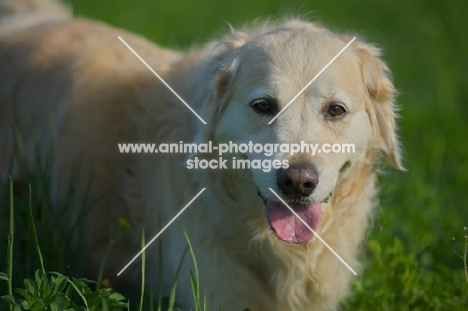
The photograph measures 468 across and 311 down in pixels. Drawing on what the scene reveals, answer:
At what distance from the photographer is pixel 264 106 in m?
3.34

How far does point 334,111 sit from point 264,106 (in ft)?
1.03

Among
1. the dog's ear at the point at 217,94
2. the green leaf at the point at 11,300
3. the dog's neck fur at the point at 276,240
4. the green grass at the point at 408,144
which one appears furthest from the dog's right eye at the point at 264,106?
the green leaf at the point at 11,300

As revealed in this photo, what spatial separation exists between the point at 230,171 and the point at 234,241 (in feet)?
1.19

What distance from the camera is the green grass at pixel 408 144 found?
149 inches

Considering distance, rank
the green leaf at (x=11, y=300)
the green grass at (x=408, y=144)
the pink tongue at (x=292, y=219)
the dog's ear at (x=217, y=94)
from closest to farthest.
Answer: the green leaf at (x=11, y=300)
the pink tongue at (x=292, y=219)
the dog's ear at (x=217, y=94)
the green grass at (x=408, y=144)

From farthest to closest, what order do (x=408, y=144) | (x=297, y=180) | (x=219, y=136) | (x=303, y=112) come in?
(x=408, y=144)
(x=219, y=136)
(x=303, y=112)
(x=297, y=180)

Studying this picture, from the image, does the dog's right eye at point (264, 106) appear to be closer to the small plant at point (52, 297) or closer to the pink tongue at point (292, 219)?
the pink tongue at point (292, 219)

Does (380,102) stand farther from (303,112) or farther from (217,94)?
(217,94)

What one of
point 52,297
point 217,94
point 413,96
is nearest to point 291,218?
point 217,94

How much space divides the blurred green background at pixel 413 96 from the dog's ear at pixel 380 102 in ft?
1.21

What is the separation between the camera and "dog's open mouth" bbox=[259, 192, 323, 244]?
328cm

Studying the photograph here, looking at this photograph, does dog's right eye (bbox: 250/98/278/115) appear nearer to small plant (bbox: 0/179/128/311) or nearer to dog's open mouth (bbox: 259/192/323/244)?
dog's open mouth (bbox: 259/192/323/244)

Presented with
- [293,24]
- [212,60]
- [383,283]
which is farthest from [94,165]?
[383,283]

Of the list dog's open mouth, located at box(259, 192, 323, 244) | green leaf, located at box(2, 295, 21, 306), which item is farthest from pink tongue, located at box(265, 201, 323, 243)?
green leaf, located at box(2, 295, 21, 306)
